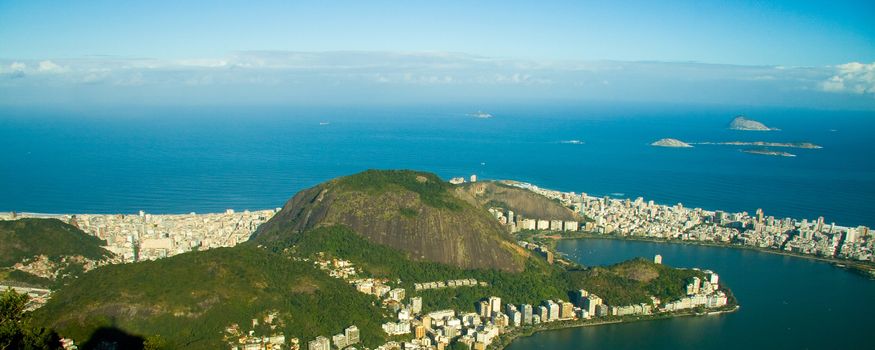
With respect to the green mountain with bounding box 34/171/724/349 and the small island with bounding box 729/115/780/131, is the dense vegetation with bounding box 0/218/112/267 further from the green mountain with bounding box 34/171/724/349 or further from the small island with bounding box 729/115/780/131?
the small island with bounding box 729/115/780/131

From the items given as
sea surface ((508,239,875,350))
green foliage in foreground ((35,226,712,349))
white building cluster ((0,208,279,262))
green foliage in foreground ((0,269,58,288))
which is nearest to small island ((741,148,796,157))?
sea surface ((508,239,875,350))

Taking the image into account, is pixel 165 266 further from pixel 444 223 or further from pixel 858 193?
pixel 858 193

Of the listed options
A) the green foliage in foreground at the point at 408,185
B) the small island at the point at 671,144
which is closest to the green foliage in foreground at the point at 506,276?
the green foliage in foreground at the point at 408,185

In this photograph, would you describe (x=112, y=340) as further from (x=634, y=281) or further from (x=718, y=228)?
(x=718, y=228)

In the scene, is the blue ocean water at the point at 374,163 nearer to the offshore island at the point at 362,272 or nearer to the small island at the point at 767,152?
the small island at the point at 767,152

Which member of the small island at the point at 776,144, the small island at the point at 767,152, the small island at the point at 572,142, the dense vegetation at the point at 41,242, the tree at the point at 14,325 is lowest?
the small island at the point at 572,142
